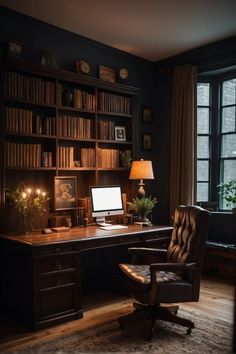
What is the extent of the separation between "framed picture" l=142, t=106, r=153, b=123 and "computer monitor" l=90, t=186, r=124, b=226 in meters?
1.24

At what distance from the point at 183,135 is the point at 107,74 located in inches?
48.6

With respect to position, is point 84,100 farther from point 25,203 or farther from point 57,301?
point 57,301

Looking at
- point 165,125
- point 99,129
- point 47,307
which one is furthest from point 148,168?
point 47,307

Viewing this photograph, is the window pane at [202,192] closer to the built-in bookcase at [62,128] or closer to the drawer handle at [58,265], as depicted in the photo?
the built-in bookcase at [62,128]

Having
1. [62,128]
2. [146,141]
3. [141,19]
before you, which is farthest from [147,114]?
[62,128]

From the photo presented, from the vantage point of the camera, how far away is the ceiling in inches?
130

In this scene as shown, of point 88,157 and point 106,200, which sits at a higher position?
point 88,157

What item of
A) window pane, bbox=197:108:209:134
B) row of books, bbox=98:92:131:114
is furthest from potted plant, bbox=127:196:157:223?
window pane, bbox=197:108:209:134

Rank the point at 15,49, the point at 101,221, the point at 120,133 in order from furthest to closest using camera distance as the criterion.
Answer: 1. the point at 120,133
2. the point at 101,221
3. the point at 15,49

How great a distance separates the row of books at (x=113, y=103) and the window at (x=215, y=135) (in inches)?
42.3

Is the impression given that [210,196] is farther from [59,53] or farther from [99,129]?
[59,53]

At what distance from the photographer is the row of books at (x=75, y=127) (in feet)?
12.2

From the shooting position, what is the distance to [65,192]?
3760 mm

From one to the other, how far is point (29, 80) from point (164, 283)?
2278 mm
